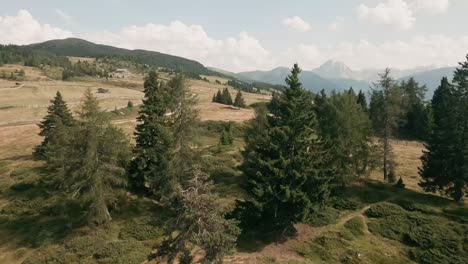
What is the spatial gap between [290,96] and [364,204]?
1627 cm

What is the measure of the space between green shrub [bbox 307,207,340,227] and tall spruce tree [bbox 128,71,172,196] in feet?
55.0

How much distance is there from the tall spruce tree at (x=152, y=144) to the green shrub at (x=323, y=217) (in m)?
16.8

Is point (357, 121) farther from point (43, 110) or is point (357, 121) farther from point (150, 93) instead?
point (43, 110)

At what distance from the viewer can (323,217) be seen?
137 ft

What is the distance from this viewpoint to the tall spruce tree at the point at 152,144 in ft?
137

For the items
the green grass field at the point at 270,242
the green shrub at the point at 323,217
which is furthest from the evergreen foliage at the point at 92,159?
the green shrub at the point at 323,217

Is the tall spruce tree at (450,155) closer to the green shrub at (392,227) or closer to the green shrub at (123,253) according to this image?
the green shrub at (392,227)

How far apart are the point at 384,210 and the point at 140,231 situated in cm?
2676

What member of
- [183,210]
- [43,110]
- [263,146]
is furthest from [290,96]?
[43,110]

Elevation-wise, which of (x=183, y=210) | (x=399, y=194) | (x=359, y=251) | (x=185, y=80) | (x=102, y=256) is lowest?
(x=102, y=256)

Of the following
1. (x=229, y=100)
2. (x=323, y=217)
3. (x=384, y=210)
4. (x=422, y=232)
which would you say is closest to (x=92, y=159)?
(x=323, y=217)

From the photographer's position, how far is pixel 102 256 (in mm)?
35000

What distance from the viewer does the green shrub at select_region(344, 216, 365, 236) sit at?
39.3m

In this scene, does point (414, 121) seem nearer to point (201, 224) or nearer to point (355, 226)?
point (355, 226)
